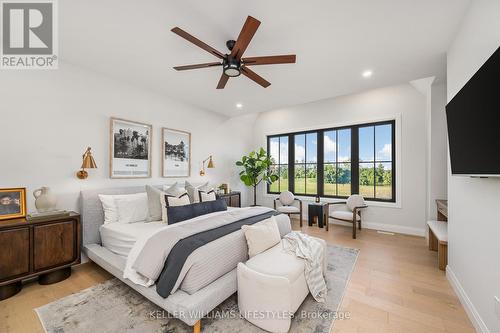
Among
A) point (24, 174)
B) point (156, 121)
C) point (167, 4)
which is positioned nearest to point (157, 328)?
point (24, 174)

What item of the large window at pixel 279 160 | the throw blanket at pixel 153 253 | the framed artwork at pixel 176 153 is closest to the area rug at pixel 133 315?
the throw blanket at pixel 153 253

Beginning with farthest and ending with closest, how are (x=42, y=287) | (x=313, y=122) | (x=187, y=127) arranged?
(x=313, y=122) → (x=187, y=127) → (x=42, y=287)

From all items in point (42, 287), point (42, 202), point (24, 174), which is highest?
point (24, 174)

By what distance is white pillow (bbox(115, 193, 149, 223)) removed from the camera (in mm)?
2918

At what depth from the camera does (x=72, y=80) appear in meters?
2.87

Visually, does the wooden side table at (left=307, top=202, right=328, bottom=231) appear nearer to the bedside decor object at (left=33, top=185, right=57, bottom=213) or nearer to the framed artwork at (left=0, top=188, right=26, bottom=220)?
the bedside decor object at (left=33, top=185, right=57, bottom=213)

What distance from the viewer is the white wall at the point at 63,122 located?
242 centimetres

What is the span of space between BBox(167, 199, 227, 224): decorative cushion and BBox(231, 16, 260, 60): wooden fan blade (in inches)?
76.1

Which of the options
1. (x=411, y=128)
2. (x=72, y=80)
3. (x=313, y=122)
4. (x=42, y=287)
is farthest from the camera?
(x=313, y=122)

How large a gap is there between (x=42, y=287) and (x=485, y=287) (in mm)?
4326

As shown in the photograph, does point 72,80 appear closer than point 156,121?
Yes

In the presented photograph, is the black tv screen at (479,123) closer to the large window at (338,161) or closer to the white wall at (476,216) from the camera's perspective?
the white wall at (476,216)

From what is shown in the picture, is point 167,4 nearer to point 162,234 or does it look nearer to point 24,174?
point 162,234

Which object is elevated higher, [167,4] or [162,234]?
[167,4]
